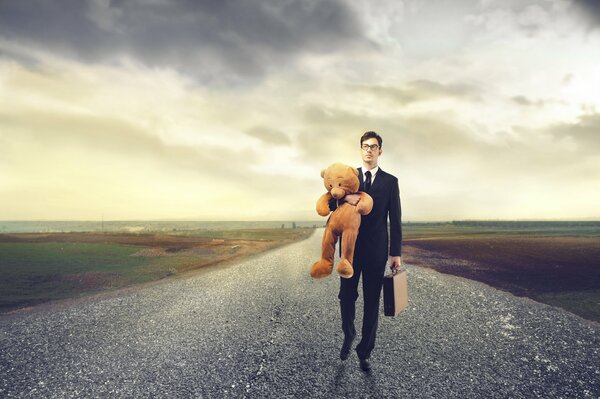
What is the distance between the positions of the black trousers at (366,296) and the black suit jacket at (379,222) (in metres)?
0.14

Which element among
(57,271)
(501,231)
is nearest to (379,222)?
(57,271)

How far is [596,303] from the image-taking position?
1294 centimetres

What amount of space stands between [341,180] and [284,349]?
13.7 ft

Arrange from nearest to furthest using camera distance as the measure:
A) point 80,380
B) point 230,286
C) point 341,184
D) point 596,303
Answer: point 341,184, point 80,380, point 596,303, point 230,286

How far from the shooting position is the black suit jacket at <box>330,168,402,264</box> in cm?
527

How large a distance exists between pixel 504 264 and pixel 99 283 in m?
27.1

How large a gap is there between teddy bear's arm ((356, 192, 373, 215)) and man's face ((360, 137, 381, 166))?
0.64 m

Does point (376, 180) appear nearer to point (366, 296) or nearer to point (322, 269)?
point (322, 269)

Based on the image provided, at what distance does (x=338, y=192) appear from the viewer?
493 cm

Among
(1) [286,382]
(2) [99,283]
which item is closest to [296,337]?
(1) [286,382]

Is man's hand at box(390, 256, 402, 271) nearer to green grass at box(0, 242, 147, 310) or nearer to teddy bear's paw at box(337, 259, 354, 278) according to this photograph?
teddy bear's paw at box(337, 259, 354, 278)

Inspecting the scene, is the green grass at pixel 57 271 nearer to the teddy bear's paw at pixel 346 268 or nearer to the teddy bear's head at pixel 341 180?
the teddy bear's paw at pixel 346 268

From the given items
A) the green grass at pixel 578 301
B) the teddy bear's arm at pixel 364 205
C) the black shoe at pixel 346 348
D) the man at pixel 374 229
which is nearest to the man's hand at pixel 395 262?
the man at pixel 374 229

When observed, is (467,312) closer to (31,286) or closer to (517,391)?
(517,391)
